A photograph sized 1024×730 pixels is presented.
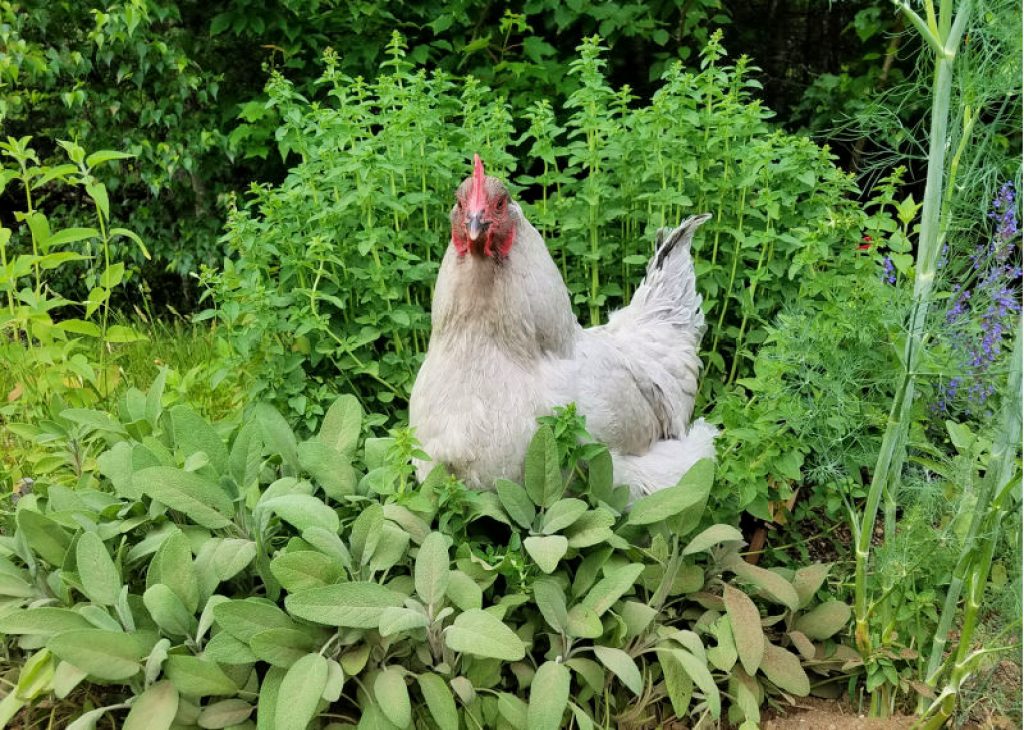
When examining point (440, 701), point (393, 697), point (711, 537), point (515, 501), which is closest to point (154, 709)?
point (393, 697)

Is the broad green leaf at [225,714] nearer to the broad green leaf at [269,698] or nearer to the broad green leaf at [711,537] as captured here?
the broad green leaf at [269,698]

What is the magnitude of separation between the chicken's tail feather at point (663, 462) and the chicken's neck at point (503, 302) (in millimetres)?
484

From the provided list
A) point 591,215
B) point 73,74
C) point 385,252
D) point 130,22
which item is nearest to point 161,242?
point 73,74

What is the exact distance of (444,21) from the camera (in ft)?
16.3

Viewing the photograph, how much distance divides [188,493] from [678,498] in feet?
4.31

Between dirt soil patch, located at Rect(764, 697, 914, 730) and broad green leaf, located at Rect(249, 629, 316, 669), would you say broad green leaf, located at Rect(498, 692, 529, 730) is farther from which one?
dirt soil patch, located at Rect(764, 697, 914, 730)

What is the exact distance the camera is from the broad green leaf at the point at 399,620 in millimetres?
2062

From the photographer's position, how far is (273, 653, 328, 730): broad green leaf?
200cm

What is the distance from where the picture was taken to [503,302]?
2.58m

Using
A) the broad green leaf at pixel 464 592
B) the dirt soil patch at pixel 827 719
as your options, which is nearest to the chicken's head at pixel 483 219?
the broad green leaf at pixel 464 592

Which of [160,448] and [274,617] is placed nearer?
[274,617]

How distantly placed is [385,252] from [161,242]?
3.02 metres

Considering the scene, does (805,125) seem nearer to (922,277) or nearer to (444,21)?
(444,21)

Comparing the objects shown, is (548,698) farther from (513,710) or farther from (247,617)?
(247,617)
